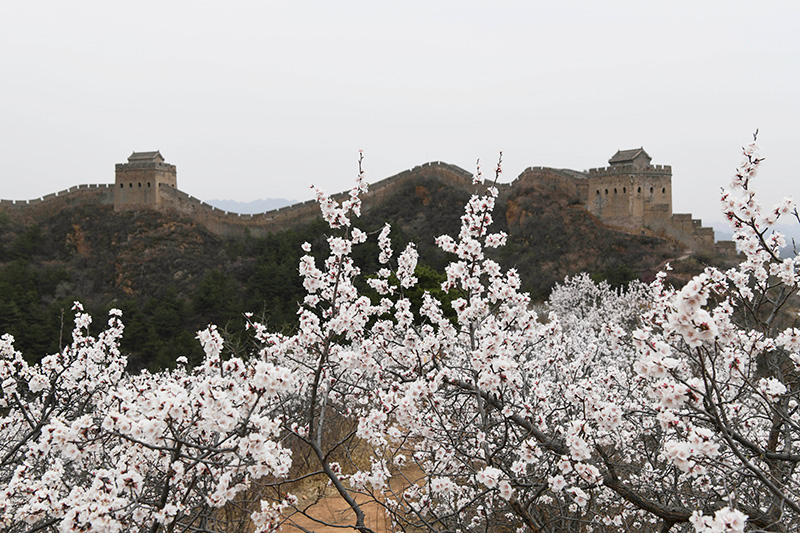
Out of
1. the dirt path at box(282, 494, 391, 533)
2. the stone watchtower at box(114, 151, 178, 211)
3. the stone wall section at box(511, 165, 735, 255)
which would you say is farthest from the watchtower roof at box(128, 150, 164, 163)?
the dirt path at box(282, 494, 391, 533)

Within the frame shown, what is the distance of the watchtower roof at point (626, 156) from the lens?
99.1ft

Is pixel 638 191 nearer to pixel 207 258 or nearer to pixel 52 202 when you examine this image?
pixel 207 258

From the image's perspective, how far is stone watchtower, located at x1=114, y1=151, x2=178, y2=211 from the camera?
38.4 meters

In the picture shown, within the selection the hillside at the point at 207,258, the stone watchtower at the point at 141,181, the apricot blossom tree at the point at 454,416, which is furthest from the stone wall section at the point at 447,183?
the apricot blossom tree at the point at 454,416

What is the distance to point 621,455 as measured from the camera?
678cm

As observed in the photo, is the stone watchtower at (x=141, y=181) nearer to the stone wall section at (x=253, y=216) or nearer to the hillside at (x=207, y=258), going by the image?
the stone wall section at (x=253, y=216)

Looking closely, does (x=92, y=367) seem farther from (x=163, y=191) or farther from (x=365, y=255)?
(x=163, y=191)

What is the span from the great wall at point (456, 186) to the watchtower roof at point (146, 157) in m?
0.07

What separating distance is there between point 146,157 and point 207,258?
29.8 feet

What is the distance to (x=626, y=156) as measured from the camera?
101ft

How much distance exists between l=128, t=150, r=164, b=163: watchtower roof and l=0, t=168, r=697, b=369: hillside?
3608 millimetres

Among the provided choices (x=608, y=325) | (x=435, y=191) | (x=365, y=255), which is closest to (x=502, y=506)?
(x=608, y=325)

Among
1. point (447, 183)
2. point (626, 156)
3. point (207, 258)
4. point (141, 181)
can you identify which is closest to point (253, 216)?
point (207, 258)

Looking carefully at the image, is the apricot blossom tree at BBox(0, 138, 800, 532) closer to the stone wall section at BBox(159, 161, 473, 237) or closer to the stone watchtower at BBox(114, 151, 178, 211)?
the stone wall section at BBox(159, 161, 473, 237)
